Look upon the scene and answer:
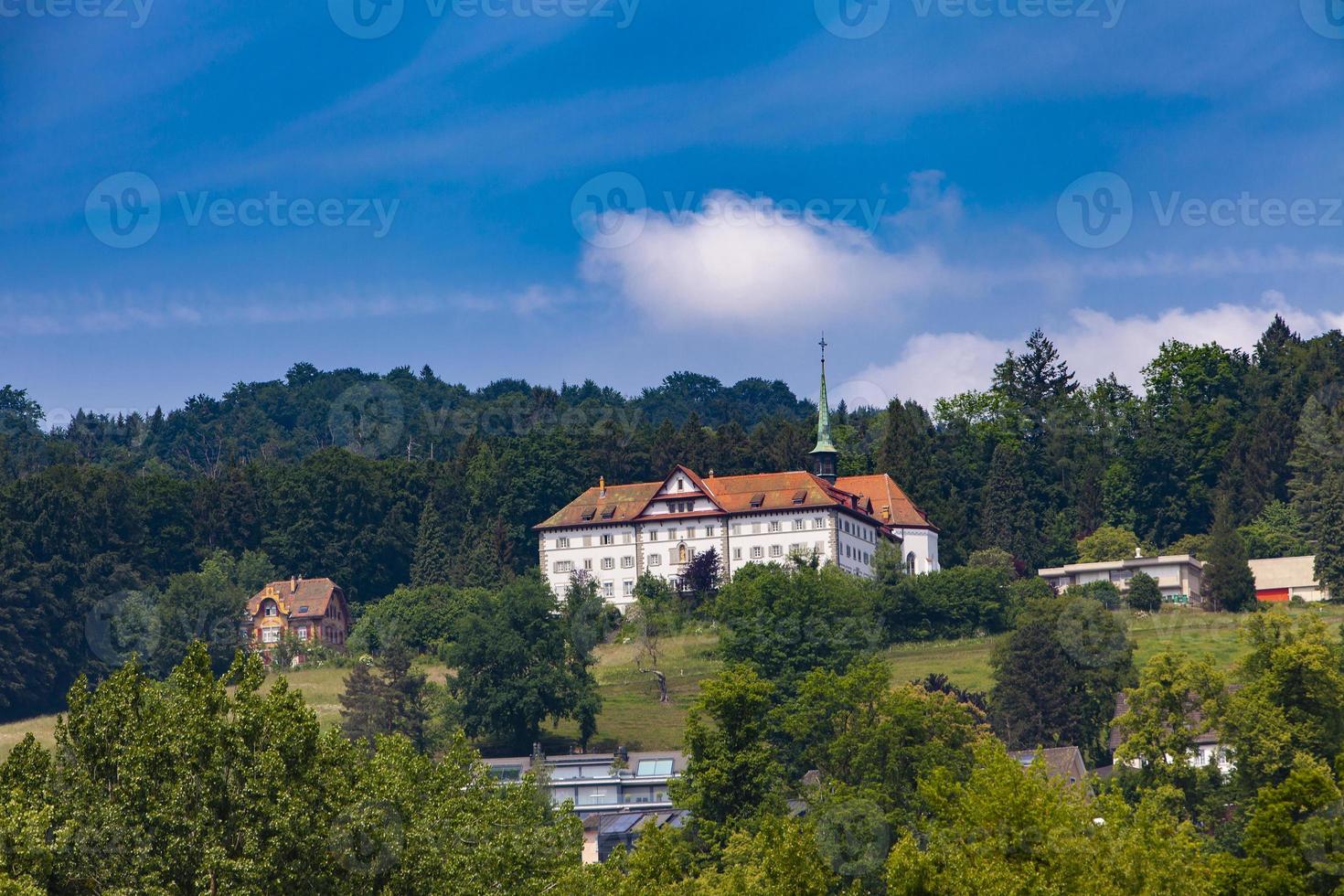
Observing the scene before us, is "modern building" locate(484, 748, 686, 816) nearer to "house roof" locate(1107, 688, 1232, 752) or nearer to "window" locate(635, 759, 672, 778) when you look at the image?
"window" locate(635, 759, 672, 778)

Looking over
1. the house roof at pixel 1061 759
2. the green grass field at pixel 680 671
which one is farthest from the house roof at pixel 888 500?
the house roof at pixel 1061 759

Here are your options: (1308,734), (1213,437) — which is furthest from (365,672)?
(1213,437)

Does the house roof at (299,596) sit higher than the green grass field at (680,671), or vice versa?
the house roof at (299,596)

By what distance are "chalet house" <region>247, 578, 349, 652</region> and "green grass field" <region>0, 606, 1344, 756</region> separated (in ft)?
48.6

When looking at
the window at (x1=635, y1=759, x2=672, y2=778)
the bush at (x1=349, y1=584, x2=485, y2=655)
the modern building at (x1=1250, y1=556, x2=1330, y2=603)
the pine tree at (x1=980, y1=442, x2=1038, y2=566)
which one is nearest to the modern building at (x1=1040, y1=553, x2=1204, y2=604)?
the modern building at (x1=1250, y1=556, x2=1330, y2=603)

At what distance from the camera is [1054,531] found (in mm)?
143625

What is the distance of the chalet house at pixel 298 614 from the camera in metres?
134

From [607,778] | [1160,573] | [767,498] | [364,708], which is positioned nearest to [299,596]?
[767,498]

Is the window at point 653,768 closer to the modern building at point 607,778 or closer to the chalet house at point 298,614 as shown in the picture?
the modern building at point 607,778

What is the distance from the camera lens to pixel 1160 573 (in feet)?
424

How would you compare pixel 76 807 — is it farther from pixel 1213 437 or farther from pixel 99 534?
pixel 1213 437

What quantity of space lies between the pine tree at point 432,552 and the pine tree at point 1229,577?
48389 millimetres

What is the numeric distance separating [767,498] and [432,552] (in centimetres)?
2549

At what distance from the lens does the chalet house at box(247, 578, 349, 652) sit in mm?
134000
